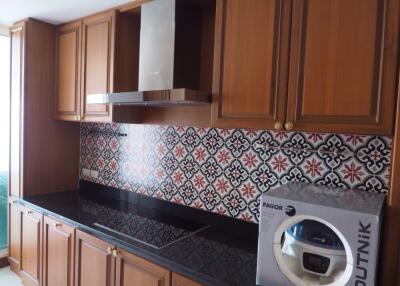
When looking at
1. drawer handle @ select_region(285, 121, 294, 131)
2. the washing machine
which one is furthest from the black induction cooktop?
drawer handle @ select_region(285, 121, 294, 131)

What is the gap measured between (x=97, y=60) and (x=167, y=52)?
77 cm

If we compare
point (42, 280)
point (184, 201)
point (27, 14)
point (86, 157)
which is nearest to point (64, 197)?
point (86, 157)

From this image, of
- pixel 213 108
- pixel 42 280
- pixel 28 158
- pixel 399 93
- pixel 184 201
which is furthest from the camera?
pixel 28 158

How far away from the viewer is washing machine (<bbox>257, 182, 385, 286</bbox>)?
99 centimetres

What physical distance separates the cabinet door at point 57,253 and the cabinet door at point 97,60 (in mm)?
830

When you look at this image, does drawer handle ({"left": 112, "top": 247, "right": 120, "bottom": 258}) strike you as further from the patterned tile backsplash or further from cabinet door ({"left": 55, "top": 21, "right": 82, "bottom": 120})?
cabinet door ({"left": 55, "top": 21, "right": 82, "bottom": 120})

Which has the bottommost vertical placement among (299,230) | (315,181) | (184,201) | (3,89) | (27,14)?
(184,201)

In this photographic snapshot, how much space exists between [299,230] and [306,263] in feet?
0.42

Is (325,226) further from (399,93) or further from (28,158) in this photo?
(28,158)

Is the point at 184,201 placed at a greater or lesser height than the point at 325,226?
lesser

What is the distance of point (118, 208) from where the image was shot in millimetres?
2287

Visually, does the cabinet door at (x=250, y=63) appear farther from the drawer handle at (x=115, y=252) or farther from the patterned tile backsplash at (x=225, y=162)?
the drawer handle at (x=115, y=252)

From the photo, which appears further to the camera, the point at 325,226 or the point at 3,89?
the point at 3,89

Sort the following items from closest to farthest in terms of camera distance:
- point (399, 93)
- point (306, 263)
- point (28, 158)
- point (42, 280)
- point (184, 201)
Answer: point (399, 93) < point (306, 263) < point (184, 201) < point (42, 280) < point (28, 158)
